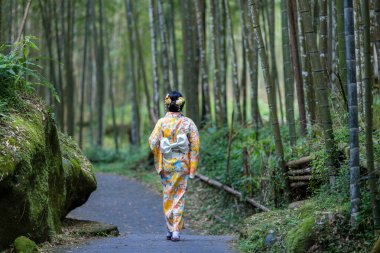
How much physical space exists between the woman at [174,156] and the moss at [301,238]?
1522 millimetres

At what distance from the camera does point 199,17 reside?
11578 mm

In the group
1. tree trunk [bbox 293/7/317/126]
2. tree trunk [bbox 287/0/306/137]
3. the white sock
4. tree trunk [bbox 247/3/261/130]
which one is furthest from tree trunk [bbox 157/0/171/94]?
the white sock

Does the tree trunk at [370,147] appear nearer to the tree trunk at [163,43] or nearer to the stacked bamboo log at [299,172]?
the stacked bamboo log at [299,172]

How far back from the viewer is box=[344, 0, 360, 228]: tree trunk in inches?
156

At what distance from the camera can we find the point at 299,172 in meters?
6.30

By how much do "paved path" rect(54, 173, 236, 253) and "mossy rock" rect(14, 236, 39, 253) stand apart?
1.75 feet

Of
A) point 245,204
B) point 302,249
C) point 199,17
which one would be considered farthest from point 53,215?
point 199,17

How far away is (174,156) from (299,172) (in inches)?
58.4

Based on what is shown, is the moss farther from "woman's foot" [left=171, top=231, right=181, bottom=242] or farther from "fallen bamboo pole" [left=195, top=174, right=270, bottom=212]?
"fallen bamboo pole" [left=195, top=174, right=270, bottom=212]

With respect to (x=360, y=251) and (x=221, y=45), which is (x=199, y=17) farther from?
(x=360, y=251)

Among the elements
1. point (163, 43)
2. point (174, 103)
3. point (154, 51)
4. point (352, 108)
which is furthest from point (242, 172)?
point (154, 51)

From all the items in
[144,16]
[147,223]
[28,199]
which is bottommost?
[147,223]

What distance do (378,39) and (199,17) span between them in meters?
5.53

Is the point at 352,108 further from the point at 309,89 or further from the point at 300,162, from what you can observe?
the point at 309,89
